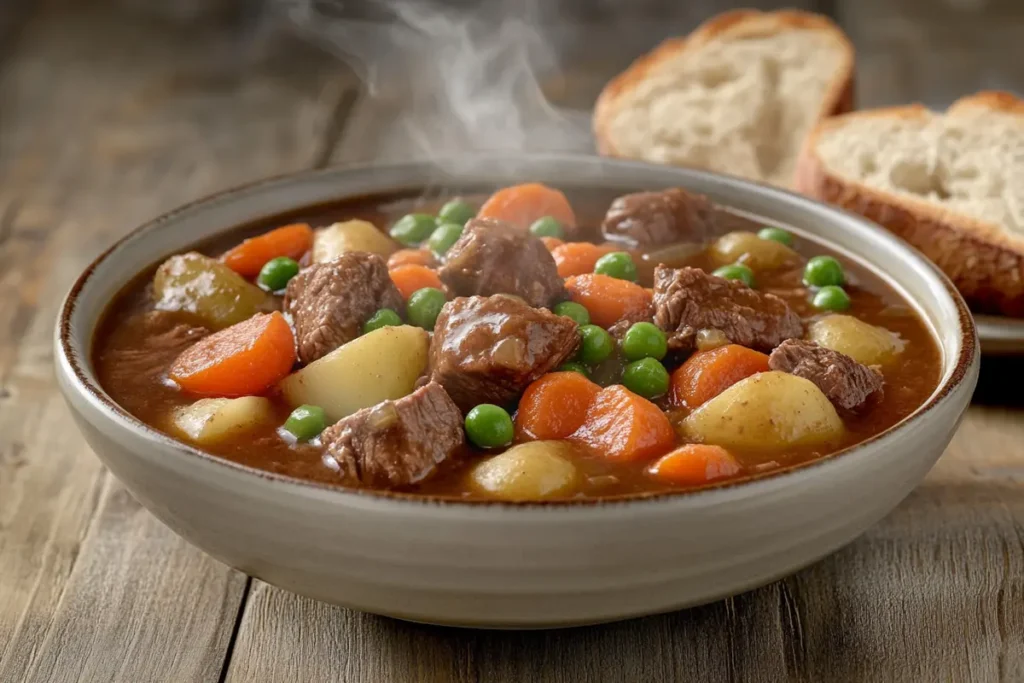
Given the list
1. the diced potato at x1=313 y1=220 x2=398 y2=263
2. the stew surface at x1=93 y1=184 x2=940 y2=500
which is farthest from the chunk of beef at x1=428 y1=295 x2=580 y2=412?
the diced potato at x1=313 y1=220 x2=398 y2=263

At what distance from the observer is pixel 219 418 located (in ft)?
10.1

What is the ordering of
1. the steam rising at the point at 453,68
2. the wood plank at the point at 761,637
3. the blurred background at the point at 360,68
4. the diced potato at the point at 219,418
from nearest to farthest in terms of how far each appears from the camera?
the wood plank at the point at 761,637 < the diced potato at the point at 219,418 < the steam rising at the point at 453,68 < the blurred background at the point at 360,68

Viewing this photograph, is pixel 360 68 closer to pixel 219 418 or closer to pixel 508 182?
pixel 508 182

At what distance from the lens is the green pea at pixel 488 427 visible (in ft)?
9.91

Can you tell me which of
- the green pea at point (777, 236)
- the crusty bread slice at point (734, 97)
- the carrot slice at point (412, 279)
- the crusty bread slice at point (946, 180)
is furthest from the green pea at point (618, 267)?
the crusty bread slice at point (734, 97)

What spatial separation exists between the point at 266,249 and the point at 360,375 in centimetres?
99

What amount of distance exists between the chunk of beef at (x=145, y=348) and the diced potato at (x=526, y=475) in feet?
3.23

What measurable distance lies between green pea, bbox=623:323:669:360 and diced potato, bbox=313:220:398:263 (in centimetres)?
103

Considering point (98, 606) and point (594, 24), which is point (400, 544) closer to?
point (98, 606)

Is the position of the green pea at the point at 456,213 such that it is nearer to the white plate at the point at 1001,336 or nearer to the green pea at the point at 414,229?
the green pea at the point at 414,229

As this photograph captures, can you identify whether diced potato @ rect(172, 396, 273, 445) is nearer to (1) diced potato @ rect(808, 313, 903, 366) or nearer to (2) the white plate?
(1) diced potato @ rect(808, 313, 903, 366)

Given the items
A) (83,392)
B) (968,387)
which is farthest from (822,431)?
(83,392)

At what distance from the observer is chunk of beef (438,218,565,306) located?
3.53m

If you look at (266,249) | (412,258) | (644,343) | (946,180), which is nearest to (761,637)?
(644,343)
